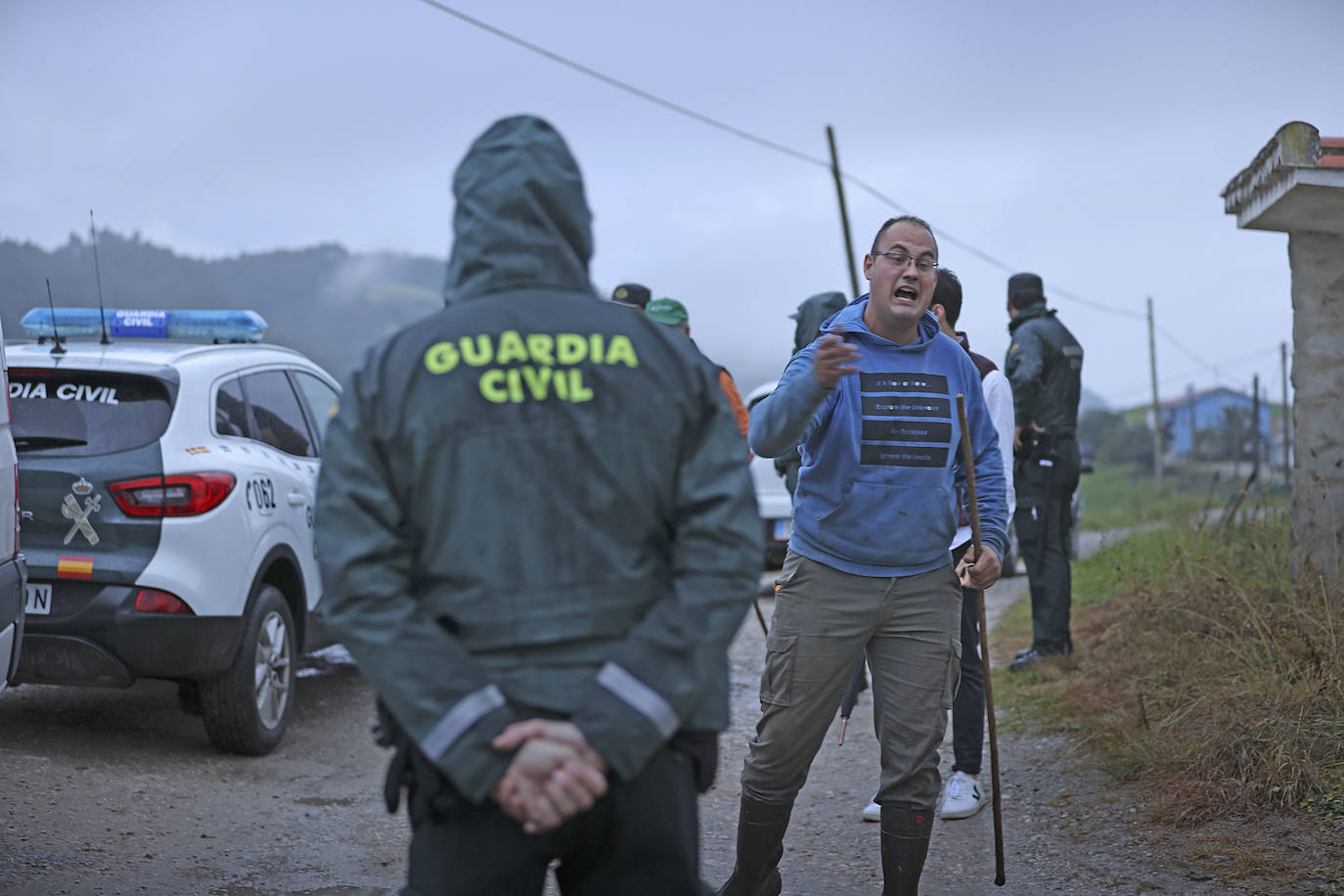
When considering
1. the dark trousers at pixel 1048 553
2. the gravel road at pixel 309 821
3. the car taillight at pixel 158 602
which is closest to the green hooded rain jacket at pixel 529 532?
the gravel road at pixel 309 821

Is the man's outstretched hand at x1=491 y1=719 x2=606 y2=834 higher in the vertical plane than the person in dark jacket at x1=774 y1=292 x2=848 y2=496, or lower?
lower

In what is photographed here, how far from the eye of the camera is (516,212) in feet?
6.92

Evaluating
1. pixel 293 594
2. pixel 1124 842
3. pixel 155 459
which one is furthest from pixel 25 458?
pixel 1124 842

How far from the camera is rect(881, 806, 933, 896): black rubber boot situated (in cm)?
353

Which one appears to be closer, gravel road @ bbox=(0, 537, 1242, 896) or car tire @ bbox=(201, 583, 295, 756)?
gravel road @ bbox=(0, 537, 1242, 896)

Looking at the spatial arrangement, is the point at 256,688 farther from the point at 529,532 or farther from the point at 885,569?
the point at 529,532

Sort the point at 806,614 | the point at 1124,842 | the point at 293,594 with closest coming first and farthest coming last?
1. the point at 806,614
2. the point at 1124,842
3. the point at 293,594

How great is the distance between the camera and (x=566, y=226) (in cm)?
218

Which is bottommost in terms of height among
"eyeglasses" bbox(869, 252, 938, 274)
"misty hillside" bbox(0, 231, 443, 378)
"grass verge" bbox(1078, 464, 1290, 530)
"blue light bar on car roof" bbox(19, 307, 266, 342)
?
"grass verge" bbox(1078, 464, 1290, 530)

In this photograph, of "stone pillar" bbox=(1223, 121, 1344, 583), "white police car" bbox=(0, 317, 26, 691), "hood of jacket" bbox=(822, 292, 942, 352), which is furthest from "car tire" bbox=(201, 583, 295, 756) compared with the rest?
"stone pillar" bbox=(1223, 121, 1344, 583)

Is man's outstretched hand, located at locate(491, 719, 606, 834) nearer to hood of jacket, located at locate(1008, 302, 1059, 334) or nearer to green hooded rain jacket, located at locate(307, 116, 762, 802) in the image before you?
green hooded rain jacket, located at locate(307, 116, 762, 802)

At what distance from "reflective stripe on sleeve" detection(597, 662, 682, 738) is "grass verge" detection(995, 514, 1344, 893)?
9.72ft

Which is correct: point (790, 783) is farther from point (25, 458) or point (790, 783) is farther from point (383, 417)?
point (25, 458)

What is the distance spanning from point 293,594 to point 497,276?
453 centimetres
